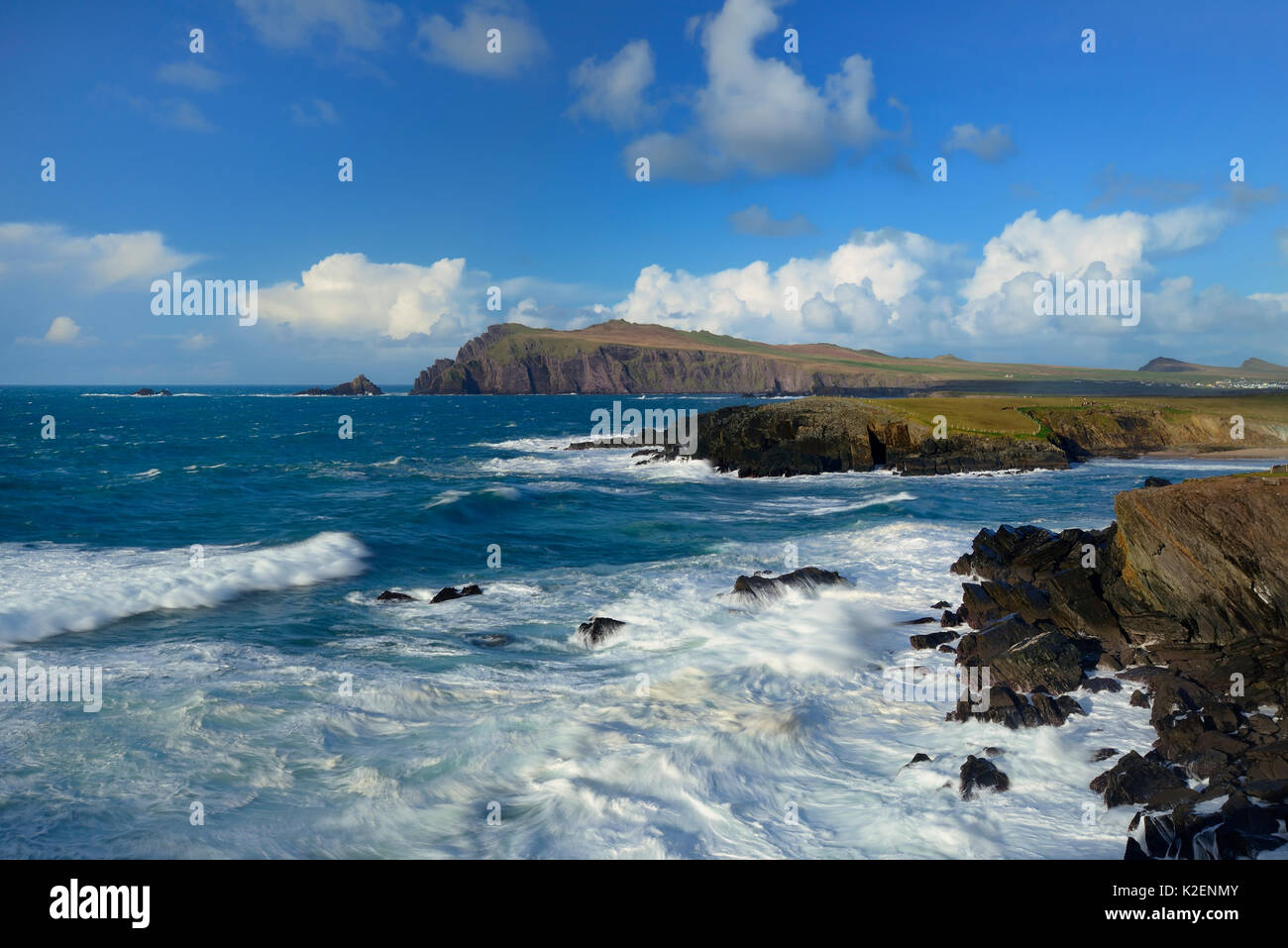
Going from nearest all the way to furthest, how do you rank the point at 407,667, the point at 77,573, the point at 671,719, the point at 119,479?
the point at 671,719 → the point at 407,667 → the point at 77,573 → the point at 119,479

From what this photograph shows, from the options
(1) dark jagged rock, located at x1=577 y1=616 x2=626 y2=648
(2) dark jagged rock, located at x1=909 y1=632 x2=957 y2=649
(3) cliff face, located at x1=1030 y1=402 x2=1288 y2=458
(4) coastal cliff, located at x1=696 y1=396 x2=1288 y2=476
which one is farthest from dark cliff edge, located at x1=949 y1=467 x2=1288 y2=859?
(3) cliff face, located at x1=1030 y1=402 x2=1288 y2=458

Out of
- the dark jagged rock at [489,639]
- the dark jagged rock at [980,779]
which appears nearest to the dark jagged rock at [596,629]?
the dark jagged rock at [489,639]

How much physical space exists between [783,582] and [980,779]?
11.3 meters

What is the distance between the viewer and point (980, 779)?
1023 centimetres

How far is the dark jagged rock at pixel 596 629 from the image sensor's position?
689 inches

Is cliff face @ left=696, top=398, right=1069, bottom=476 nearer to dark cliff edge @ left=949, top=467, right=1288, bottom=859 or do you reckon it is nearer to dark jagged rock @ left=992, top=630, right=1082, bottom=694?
dark cliff edge @ left=949, top=467, right=1288, bottom=859

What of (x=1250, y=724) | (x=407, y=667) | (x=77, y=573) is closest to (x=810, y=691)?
(x=1250, y=724)

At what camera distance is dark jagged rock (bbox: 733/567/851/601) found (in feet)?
68.3

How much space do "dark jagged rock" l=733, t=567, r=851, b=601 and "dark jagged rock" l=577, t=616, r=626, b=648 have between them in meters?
4.21

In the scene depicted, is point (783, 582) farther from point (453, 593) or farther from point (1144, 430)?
point (1144, 430)

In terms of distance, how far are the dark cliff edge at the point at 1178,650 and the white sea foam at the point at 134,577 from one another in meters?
20.0

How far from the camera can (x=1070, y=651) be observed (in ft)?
46.1
